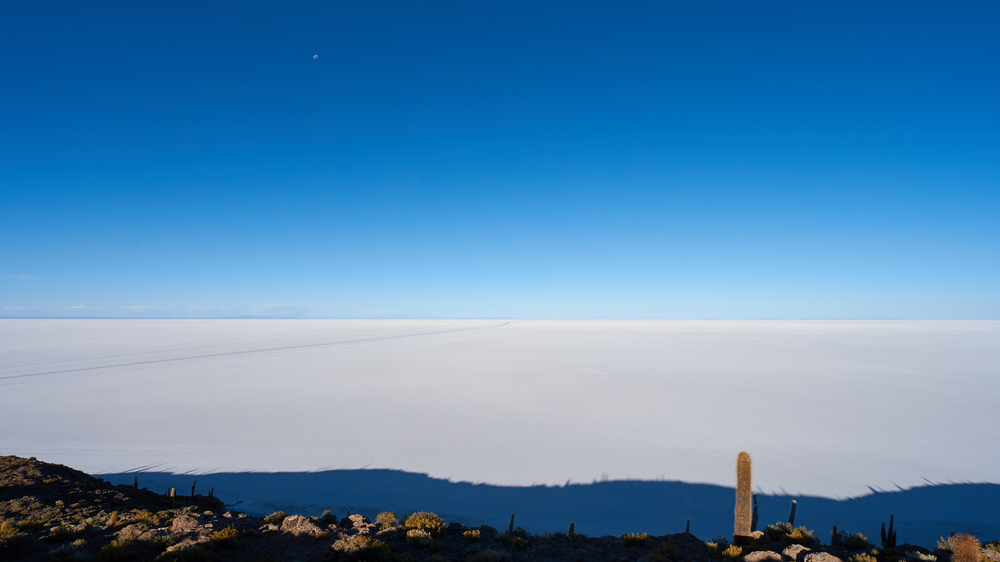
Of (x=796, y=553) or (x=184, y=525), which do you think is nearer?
(x=796, y=553)

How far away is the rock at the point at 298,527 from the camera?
19.8 feet

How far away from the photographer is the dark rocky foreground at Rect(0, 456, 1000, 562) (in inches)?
213

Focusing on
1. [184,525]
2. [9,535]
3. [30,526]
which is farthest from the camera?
[184,525]

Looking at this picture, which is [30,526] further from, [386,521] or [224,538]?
[386,521]

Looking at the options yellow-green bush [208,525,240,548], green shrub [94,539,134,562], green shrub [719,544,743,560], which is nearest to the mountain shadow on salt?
green shrub [719,544,743,560]

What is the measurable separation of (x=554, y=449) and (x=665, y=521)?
13.4 feet

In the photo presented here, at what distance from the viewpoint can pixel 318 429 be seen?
Result: 45.7ft

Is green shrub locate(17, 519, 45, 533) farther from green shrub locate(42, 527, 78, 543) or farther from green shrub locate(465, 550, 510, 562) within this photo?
green shrub locate(465, 550, 510, 562)

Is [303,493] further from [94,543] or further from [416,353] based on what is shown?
[416,353]

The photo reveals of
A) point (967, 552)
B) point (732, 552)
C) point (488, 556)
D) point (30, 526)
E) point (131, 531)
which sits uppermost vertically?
point (967, 552)

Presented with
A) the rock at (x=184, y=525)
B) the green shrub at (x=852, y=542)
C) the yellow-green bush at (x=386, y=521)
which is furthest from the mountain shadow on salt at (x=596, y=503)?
the rock at (x=184, y=525)

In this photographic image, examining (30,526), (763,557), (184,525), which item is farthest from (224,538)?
(763,557)

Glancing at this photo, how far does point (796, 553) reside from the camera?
5.63 metres

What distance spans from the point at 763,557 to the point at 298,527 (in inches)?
254
